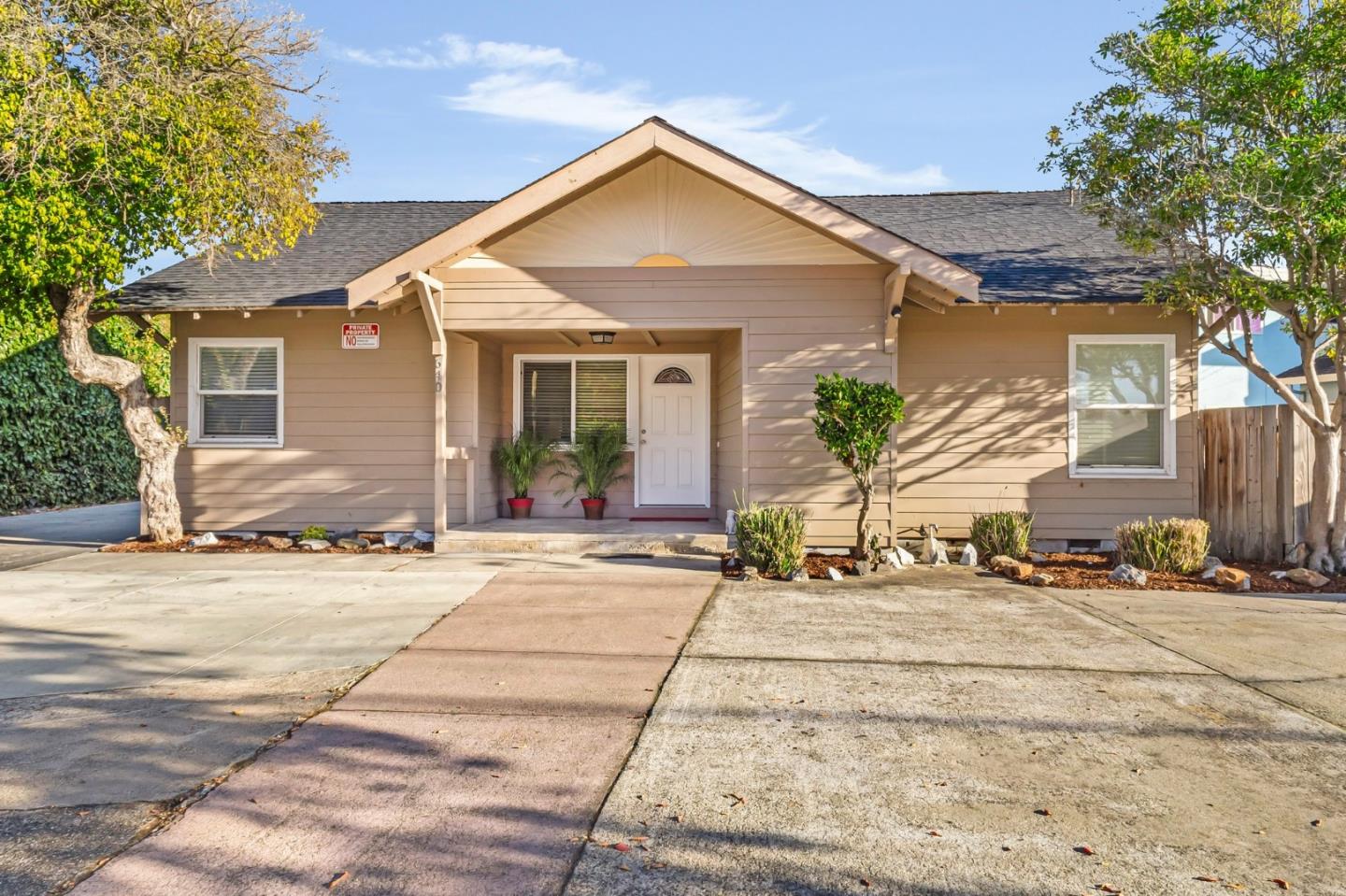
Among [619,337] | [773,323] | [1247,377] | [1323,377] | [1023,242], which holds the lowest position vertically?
[1323,377]

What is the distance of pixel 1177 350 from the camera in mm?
9742

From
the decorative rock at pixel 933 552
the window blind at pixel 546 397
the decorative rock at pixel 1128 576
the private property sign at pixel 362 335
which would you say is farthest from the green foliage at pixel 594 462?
the decorative rock at pixel 1128 576

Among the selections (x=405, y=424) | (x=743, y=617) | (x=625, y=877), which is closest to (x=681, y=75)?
(x=405, y=424)

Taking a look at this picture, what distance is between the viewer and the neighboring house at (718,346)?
30.0 feet

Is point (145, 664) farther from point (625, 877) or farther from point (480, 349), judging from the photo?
point (480, 349)

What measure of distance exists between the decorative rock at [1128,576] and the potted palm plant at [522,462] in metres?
6.58

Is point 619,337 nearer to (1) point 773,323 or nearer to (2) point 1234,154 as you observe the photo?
(1) point 773,323

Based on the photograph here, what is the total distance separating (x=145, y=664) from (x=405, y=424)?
5541 millimetres

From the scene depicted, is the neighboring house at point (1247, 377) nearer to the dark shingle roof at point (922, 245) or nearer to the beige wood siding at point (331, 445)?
the dark shingle roof at point (922, 245)

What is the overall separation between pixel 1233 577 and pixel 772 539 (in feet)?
13.1

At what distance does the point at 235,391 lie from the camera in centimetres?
1049

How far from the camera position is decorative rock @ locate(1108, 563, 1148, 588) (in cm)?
792

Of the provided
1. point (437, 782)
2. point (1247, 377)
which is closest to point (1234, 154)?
point (437, 782)

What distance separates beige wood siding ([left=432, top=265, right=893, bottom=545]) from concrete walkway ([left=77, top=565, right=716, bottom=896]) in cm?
385
